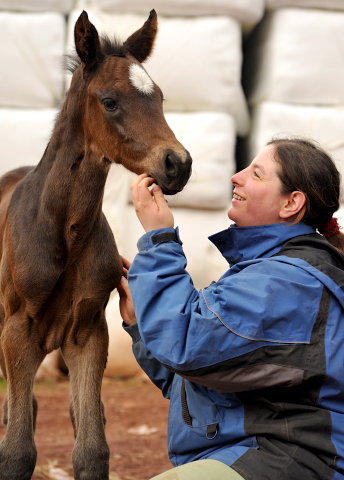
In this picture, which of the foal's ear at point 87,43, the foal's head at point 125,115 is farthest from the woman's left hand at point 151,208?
the foal's ear at point 87,43

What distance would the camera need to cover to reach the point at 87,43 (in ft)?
7.47

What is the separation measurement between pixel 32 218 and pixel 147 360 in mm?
839

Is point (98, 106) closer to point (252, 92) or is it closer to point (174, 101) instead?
point (174, 101)

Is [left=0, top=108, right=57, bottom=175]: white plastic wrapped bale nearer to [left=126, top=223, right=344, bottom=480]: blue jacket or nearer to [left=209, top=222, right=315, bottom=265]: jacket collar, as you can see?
[left=209, top=222, right=315, bottom=265]: jacket collar

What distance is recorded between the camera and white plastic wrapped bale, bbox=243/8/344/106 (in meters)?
5.27

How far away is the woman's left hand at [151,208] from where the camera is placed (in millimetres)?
1791

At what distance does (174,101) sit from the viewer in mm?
5293

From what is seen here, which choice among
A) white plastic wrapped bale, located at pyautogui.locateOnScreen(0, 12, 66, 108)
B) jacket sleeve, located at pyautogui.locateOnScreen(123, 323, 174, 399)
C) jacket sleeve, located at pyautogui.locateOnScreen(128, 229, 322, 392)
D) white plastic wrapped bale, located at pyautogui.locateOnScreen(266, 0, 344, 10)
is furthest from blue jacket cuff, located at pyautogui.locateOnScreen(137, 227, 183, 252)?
white plastic wrapped bale, located at pyautogui.locateOnScreen(266, 0, 344, 10)

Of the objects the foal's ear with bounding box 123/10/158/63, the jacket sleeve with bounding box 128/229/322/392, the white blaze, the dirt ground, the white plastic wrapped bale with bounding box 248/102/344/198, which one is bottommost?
the dirt ground

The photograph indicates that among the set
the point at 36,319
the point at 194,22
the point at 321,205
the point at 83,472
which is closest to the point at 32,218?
the point at 36,319

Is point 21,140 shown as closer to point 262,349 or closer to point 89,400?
point 89,400

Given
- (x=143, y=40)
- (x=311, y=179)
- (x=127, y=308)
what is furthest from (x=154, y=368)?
(x=143, y=40)

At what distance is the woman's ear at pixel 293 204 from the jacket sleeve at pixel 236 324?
27 centimetres

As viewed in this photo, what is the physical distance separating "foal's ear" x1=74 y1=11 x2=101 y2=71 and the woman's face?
87 cm
